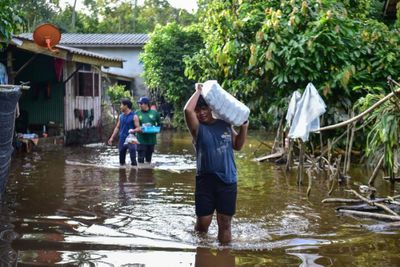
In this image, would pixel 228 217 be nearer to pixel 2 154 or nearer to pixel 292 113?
pixel 2 154

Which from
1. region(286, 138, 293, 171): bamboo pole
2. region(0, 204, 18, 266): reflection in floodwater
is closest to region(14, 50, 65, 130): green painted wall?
region(286, 138, 293, 171): bamboo pole

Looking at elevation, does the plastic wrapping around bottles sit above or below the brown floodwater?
above

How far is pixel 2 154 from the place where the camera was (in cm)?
710

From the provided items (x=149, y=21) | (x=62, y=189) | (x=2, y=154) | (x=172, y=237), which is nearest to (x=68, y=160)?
(x=62, y=189)

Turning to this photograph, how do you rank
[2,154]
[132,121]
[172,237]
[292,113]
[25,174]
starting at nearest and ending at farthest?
[172,237], [2,154], [292,113], [25,174], [132,121]

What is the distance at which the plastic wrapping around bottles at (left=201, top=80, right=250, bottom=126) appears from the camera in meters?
5.57

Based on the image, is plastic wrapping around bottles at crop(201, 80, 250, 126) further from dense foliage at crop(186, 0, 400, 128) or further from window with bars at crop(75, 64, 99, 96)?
window with bars at crop(75, 64, 99, 96)

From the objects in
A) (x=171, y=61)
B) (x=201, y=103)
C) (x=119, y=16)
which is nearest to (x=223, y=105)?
(x=201, y=103)

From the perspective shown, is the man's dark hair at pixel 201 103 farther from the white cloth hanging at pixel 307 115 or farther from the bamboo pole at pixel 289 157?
the bamboo pole at pixel 289 157

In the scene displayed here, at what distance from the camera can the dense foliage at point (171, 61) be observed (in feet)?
91.0

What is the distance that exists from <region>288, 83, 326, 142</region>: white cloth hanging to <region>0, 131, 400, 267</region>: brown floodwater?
3.40 feet

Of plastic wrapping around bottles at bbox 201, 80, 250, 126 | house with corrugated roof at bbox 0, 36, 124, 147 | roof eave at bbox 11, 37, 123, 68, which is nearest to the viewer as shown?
plastic wrapping around bottles at bbox 201, 80, 250, 126

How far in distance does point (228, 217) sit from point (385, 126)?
9.82ft

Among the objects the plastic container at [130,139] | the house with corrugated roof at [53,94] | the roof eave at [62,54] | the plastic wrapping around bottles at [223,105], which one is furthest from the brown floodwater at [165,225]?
the house with corrugated roof at [53,94]
